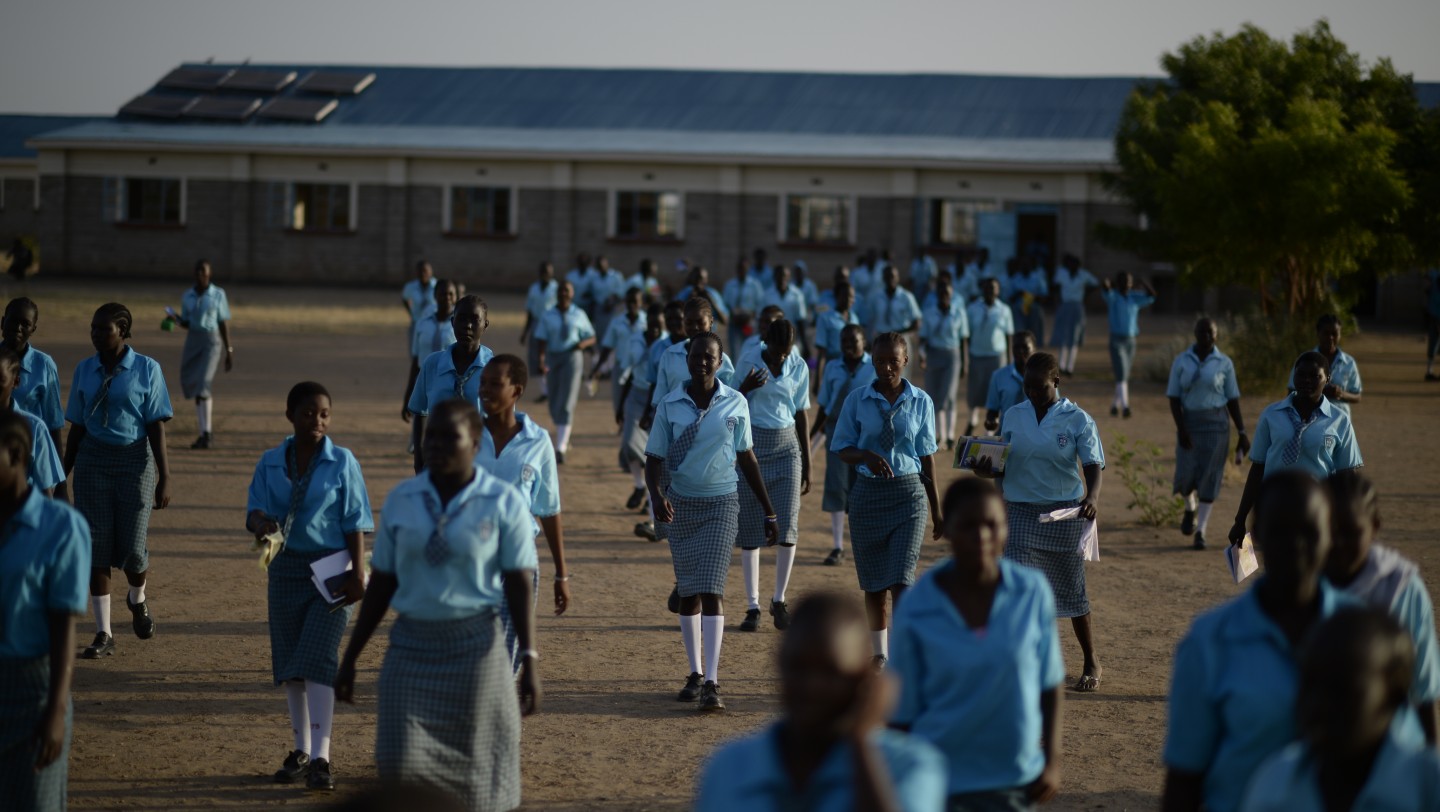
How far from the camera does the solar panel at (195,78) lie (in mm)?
44625

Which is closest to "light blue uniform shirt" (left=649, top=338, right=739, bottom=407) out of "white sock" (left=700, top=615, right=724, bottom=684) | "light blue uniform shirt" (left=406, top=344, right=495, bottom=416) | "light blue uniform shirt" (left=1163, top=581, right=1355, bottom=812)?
"light blue uniform shirt" (left=406, top=344, right=495, bottom=416)

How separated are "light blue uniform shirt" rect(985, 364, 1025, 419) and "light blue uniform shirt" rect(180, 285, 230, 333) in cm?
877

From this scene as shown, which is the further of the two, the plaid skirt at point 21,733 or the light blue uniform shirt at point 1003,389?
the light blue uniform shirt at point 1003,389

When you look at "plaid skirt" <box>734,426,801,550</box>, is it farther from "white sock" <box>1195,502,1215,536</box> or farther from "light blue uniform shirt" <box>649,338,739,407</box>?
"white sock" <box>1195,502,1215,536</box>

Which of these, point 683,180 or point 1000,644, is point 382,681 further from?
point 683,180

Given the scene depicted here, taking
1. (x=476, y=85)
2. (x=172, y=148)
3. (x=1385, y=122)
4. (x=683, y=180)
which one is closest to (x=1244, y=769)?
(x=1385, y=122)

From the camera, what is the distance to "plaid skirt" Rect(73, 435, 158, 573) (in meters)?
8.41

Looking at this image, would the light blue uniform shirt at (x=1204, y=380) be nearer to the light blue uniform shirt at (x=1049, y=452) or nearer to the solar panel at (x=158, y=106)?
the light blue uniform shirt at (x=1049, y=452)

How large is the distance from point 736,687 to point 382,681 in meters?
3.49

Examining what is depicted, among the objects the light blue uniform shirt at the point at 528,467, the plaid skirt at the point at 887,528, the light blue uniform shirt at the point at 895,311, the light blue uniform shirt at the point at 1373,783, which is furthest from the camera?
the light blue uniform shirt at the point at 895,311

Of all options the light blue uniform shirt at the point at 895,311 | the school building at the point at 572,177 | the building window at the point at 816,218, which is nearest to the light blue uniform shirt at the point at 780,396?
the light blue uniform shirt at the point at 895,311

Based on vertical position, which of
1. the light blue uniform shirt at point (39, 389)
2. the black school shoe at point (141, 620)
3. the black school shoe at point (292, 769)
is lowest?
the black school shoe at point (292, 769)

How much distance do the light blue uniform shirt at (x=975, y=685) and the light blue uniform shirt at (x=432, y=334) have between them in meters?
9.13

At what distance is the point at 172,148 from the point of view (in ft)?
132
